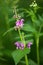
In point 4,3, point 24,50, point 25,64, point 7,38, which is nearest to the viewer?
point 24,50

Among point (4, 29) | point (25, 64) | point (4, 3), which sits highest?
point (4, 3)

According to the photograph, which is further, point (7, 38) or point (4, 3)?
point (4, 3)

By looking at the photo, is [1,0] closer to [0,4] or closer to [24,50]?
[0,4]

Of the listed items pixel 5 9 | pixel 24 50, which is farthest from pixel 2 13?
pixel 24 50

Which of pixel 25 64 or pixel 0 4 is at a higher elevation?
pixel 0 4

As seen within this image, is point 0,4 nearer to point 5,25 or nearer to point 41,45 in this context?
point 5,25

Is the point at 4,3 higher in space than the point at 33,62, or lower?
higher

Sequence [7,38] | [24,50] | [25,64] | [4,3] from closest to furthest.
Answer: [24,50], [25,64], [7,38], [4,3]

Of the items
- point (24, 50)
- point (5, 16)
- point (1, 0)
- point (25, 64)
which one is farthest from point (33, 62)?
point (1, 0)

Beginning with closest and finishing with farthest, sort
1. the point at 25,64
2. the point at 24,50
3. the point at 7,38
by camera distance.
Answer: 1. the point at 24,50
2. the point at 25,64
3. the point at 7,38
